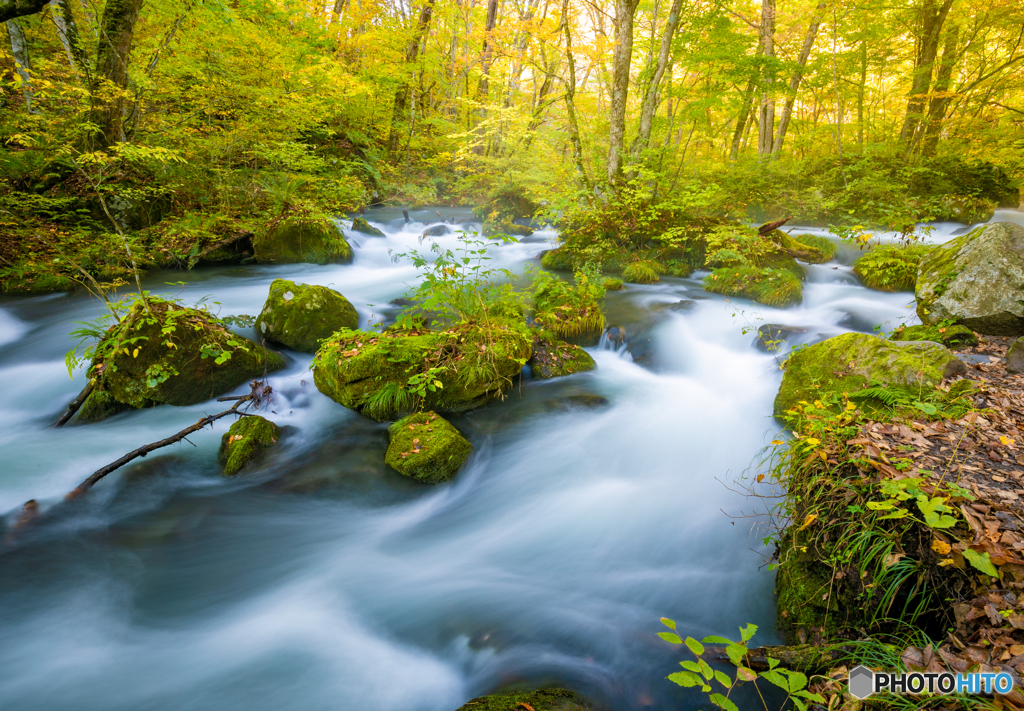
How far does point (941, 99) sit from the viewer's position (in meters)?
11.5

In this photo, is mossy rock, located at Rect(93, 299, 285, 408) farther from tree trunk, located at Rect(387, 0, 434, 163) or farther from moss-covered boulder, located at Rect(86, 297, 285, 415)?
tree trunk, located at Rect(387, 0, 434, 163)

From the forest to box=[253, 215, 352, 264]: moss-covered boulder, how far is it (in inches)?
3.5

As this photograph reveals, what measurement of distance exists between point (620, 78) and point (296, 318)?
8178 mm

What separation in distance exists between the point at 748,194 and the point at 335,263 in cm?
1163

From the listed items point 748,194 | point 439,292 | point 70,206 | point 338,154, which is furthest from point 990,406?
point 338,154

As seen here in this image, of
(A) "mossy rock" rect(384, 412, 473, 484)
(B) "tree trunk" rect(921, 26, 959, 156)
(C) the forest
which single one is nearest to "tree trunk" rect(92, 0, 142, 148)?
(C) the forest

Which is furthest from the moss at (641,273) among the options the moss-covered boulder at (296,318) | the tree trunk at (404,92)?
the tree trunk at (404,92)

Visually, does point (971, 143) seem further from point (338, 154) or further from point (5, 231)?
point (5, 231)

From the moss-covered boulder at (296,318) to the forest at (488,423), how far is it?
4 cm

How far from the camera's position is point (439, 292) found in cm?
501

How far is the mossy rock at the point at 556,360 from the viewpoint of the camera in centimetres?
595

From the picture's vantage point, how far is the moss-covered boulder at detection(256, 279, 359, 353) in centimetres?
597

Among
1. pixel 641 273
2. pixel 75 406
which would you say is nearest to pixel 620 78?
pixel 641 273

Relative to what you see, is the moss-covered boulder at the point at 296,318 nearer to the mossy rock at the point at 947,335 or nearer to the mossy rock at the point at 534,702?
the mossy rock at the point at 534,702
